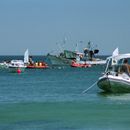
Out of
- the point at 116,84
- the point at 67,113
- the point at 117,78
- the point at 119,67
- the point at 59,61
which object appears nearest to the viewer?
the point at 67,113

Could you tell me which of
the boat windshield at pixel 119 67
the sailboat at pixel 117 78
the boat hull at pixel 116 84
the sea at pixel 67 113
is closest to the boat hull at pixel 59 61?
the boat windshield at pixel 119 67

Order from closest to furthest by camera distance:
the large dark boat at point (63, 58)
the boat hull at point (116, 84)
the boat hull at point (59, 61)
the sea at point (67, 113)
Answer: the sea at point (67, 113) < the boat hull at point (116, 84) < the boat hull at point (59, 61) < the large dark boat at point (63, 58)

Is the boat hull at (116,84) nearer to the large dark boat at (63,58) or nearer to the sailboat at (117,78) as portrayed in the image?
the sailboat at (117,78)

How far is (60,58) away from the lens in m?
154

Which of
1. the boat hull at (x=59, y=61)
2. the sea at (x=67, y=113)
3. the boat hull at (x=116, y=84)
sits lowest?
the sea at (x=67, y=113)

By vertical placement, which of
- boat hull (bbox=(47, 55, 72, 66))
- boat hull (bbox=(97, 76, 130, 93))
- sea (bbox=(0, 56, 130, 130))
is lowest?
sea (bbox=(0, 56, 130, 130))

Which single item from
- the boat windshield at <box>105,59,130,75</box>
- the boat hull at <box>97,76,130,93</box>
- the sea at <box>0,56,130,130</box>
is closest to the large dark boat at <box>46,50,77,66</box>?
the boat windshield at <box>105,59,130,75</box>

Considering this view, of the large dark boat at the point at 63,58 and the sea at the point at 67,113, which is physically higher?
the large dark boat at the point at 63,58

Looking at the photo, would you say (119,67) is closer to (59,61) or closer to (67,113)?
(67,113)

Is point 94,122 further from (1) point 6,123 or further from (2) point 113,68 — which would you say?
(2) point 113,68

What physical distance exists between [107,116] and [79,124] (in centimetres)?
333

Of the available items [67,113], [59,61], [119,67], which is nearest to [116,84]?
[119,67]

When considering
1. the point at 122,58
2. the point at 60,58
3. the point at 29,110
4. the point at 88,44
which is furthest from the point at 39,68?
the point at 29,110

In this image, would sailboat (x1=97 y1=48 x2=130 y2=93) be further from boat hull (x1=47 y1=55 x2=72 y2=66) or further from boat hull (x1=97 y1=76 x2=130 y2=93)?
boat hull (x1=47 y1=55 x2=72 y2=66)
